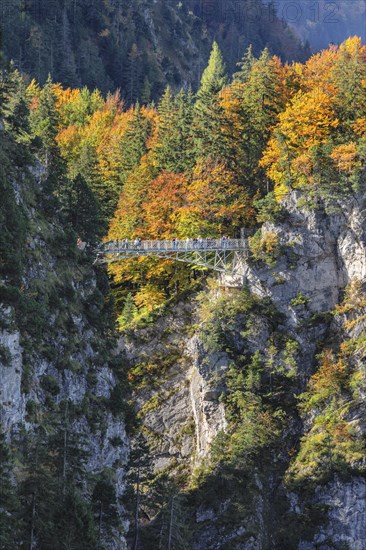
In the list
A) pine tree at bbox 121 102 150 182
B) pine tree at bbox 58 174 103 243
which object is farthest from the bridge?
pine tree at bbox 121 102 150 182

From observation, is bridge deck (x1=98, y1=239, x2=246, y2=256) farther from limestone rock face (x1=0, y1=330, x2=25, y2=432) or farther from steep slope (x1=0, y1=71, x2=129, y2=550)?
limestone rock face (x1=0, y1=330, x2=25, y2=432)

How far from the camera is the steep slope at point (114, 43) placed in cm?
12431

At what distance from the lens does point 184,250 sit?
70.7 m

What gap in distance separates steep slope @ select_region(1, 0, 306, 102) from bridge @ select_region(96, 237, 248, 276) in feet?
185

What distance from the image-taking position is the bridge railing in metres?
70.5

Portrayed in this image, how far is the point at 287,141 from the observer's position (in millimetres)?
73438

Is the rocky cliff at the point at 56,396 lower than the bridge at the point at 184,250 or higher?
lower

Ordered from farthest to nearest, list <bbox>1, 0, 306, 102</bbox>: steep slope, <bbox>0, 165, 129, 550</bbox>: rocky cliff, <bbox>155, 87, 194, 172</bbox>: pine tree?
<bbox>1, 0, 306, 102</bbox>: steep slope
<bbox>155, 87, 194, 172</bbox>: pine tree
<bbox>0, 165, 129, 550</bbox>: rocky cliff

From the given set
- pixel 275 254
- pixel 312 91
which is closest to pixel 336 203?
pixel 275 254

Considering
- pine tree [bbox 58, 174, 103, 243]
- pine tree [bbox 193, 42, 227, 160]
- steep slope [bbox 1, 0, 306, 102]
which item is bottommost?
pine tree [bbox 58, 174, 103, 243]

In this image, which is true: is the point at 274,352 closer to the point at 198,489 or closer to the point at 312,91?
the point at 198,489

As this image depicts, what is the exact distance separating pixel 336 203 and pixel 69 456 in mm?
32250

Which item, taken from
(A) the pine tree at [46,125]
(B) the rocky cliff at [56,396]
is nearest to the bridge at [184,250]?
(B) the rocky cliff at [56,396]

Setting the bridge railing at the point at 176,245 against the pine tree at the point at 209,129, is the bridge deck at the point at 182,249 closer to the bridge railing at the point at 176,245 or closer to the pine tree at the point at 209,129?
the bridge railing at the point at 176,245
